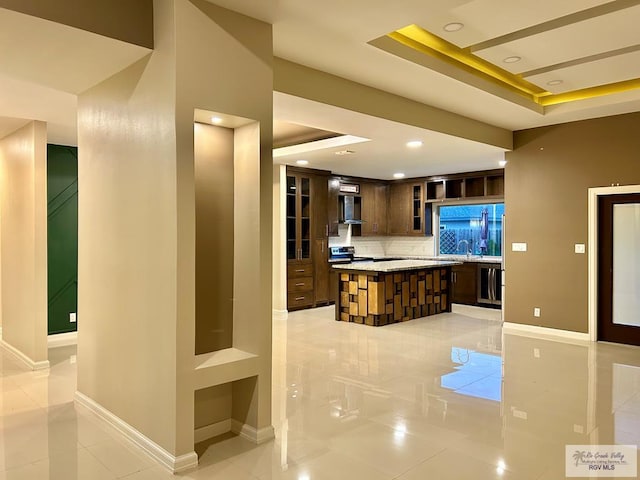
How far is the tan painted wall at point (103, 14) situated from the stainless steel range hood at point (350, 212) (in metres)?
6.93

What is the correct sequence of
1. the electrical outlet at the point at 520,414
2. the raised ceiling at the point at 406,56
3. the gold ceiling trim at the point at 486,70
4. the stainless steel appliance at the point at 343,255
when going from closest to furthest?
the raised ceiling at the point at 406,56
the electrical outlet at the point at 520,414
the gold ceiling trim at the point at 486,70
the stainless steel appliance at the point at 343,255

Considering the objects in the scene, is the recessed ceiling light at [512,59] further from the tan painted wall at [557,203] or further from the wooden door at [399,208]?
the wooden door at [399,208]

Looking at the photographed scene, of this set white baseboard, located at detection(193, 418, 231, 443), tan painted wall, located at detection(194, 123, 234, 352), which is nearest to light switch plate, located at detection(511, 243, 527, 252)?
tan painted wall, located at detection(194, 123, 234, 352)

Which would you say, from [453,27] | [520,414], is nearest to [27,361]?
[520,414]

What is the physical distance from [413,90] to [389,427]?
318 cm

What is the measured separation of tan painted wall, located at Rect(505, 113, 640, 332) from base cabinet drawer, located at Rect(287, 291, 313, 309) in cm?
338

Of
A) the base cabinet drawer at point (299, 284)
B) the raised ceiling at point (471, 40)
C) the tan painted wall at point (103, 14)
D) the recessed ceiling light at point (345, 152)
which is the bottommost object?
the base cabinet drawer at point (299, 284)

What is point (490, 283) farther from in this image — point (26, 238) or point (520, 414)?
point (26, 238)

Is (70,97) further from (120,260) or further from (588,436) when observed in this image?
(588,436)

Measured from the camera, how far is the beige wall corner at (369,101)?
402cm

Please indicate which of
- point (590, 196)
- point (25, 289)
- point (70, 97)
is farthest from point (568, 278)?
point (25, 289)

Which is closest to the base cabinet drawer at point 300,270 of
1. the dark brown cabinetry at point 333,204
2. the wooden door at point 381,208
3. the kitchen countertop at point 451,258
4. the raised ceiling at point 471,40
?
the dark brown cabinetry at point 333,204

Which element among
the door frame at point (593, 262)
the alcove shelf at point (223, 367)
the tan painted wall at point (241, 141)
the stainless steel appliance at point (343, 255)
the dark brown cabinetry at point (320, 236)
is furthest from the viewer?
the stainless steel appliance at point (343, 255)

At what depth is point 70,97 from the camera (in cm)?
416
